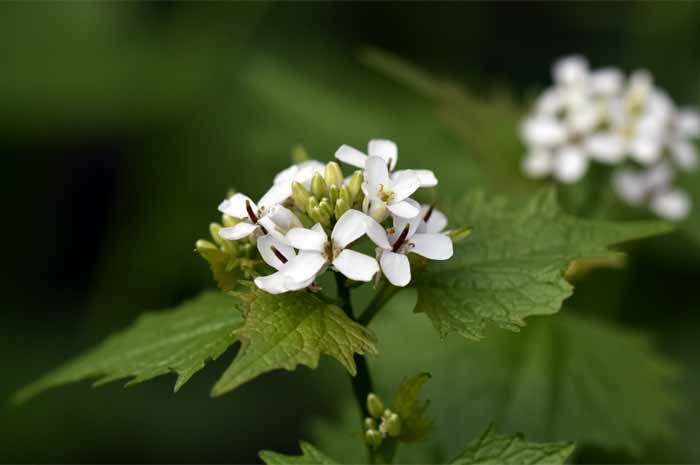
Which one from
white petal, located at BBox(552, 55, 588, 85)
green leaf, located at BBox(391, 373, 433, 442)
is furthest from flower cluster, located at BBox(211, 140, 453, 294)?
white petal, located at BBox(552, 55, 588, 85)

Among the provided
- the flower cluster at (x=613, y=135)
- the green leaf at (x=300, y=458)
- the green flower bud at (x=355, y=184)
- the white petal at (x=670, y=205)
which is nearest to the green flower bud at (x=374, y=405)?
the green leaf at (x=300, y=458)

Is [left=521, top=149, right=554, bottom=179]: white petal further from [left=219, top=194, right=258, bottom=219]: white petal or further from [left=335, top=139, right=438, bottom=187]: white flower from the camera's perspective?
[left=219, top=194, right=258, bottom=219]: white petal

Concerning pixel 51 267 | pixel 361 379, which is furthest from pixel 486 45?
pixel 361 379

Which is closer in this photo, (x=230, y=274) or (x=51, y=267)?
(x=230, y=274)

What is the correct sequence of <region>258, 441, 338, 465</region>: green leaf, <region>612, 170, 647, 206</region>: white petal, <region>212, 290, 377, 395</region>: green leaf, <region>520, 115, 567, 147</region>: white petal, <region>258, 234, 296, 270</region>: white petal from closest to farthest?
<region>212, 290, 377, 395</region>: green leaf, <region>258, 441, 338, 465</region>: green leaf, <region>258, 234, 296, 270</region>: white petal, <region>520, 115, 567, 147</region>: white petal, <region>612, 170, 647, 206</region>: white petal

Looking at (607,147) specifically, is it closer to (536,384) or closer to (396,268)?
(536,384)

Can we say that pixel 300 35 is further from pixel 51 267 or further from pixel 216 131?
pixel 51 267

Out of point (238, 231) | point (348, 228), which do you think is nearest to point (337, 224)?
point (348, 228)
